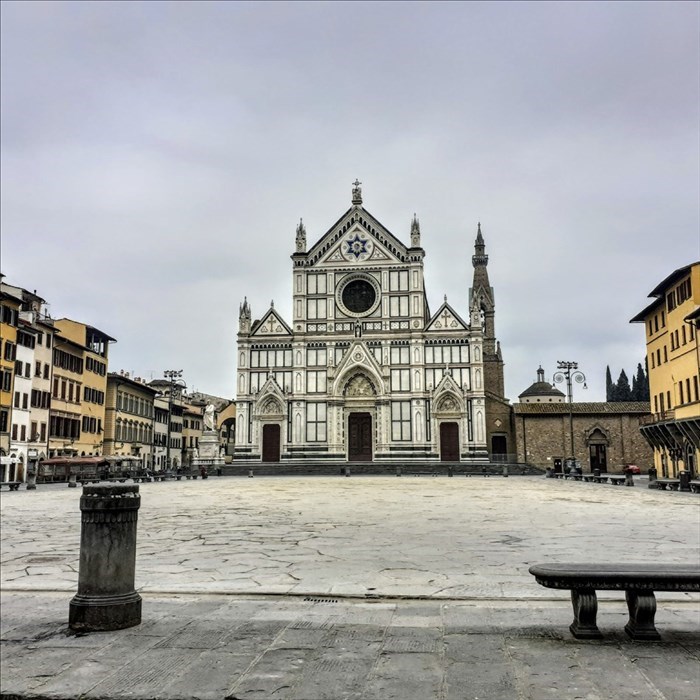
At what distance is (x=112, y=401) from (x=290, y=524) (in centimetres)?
4829

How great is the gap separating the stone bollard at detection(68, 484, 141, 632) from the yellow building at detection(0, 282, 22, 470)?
3863cm

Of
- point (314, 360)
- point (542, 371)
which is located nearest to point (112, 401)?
point (314, 360)

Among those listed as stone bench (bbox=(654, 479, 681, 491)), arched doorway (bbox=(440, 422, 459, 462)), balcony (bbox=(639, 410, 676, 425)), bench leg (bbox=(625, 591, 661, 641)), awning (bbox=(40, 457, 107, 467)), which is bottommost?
stone bench (bbox=(654, 479, 681, 491))

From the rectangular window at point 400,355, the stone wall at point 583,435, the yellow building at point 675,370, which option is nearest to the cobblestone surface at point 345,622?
the yellow building at point 675,370

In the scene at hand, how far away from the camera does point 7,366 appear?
4128 cm

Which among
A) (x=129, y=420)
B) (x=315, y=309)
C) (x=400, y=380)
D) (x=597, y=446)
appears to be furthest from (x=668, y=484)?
(x=129, y=420)

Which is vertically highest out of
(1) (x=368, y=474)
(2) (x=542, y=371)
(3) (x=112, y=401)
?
(2) (x=542, y=371)

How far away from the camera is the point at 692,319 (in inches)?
1337

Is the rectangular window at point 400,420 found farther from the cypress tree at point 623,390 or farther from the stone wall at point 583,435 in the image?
the cypress tree at point 623,390

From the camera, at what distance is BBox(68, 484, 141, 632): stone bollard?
5.72 metres

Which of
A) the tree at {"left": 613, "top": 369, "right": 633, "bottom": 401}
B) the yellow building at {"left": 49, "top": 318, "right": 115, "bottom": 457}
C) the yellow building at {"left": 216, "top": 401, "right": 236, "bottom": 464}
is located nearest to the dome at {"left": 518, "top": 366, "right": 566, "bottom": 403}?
the tree at {"left": 613, "top": 369, "right": 633, "bottom": 401}

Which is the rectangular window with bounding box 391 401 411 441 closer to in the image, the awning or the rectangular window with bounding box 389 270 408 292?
the rectangular window with bounding box 389 270 408 292

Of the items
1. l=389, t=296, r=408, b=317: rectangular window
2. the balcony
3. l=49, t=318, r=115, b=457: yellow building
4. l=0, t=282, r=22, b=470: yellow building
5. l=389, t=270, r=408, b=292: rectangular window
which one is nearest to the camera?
the balcony

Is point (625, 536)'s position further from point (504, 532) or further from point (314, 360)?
point (314, 360)
